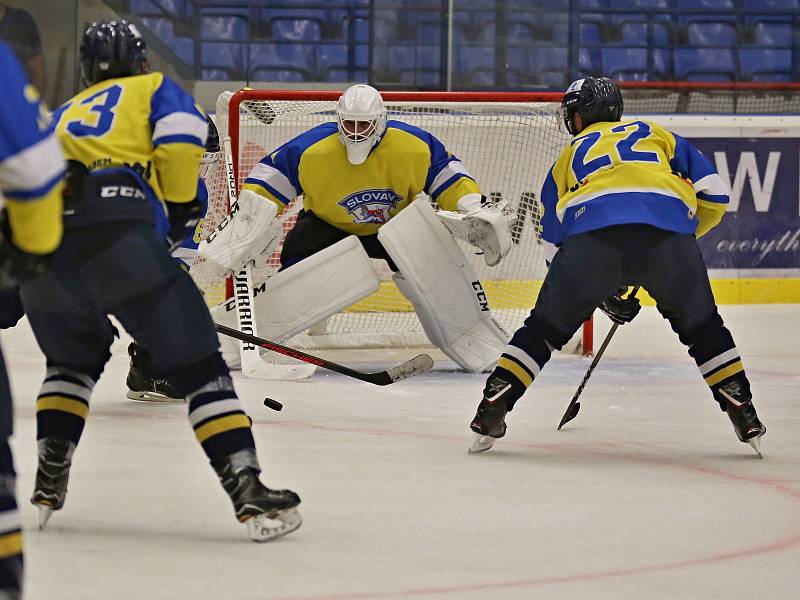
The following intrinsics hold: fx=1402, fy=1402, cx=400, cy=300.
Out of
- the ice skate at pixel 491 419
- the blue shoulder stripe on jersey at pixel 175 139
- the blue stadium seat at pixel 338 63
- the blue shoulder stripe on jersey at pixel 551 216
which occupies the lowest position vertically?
the blue stadium seat at pixel 338 63

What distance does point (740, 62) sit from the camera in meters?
7.65

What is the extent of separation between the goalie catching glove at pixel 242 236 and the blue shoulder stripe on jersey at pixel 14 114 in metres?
3.17

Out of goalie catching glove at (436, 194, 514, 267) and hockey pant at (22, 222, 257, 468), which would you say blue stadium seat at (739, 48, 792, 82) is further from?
hockey pant at (22, 222, 257, 468)

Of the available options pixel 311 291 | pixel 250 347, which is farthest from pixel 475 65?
pixel 250 347

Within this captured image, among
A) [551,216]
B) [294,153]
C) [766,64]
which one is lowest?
[766,64]

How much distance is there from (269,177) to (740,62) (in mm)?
3754

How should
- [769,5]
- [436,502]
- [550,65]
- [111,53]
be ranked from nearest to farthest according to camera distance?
[111,53] < [436,502] < [550,65] < [769,5]

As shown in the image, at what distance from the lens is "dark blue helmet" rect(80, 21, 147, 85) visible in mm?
2406

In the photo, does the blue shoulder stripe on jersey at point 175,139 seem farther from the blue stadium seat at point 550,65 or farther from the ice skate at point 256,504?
the blue stadium seat at point 550,65

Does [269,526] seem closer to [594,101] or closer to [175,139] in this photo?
[175,139]

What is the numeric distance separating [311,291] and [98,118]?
2.44 meters

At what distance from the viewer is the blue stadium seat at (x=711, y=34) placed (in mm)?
7621

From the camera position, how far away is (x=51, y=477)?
2334mm

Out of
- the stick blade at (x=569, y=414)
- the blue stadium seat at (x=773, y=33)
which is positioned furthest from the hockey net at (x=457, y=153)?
the blue stadium seat at (x=773, y=33)
